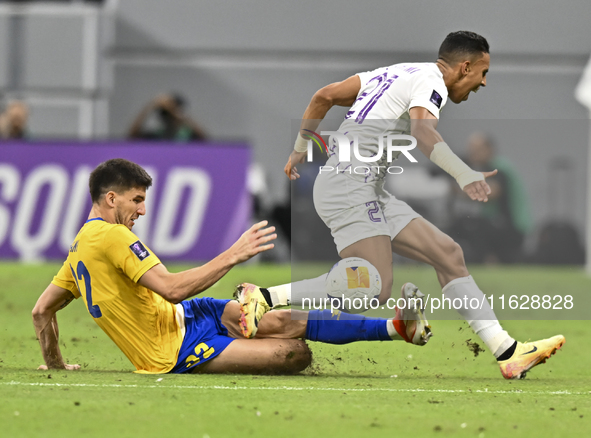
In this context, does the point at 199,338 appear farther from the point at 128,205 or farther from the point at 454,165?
the point at 454,165

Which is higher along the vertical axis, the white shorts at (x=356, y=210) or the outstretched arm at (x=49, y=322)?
the white shorts at (x=356, y=210)

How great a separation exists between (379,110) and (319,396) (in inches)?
68.2

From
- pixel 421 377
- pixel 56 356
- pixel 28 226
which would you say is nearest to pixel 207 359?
pixel 56 356

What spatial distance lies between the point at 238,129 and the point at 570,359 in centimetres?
1030

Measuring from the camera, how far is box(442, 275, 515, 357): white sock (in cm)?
507

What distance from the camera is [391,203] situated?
Result: 17.5 ft

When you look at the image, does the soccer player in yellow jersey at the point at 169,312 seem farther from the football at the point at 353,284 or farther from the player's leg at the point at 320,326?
the football at the point at 353,284

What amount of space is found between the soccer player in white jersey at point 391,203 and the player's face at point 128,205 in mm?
829

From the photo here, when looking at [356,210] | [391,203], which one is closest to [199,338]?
[356,210]

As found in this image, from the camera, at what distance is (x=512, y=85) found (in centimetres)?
1513

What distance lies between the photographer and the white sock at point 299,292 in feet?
16.9

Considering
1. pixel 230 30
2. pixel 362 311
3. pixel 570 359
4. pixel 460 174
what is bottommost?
pixel 570 359

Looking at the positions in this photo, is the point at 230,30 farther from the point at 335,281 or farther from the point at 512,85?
the point at 335,281

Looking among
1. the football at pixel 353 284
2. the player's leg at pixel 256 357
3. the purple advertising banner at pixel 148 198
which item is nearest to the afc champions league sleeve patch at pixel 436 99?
the football at pixel 353 284
